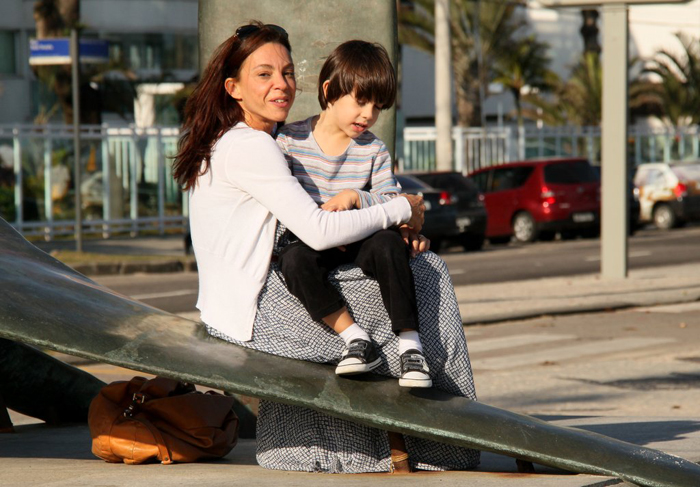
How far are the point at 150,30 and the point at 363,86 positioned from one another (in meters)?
30.3

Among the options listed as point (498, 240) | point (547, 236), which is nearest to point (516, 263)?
point (547, 236)

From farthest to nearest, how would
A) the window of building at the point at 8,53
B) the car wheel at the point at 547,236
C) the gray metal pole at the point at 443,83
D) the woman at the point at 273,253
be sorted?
the window of building at the point at 8,53, the gray metal pole at the point at 443,83, the car wheel at the point at 547,236, the woman at the point at 273,253

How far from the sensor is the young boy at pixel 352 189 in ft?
13.5

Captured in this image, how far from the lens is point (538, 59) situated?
1549 inches

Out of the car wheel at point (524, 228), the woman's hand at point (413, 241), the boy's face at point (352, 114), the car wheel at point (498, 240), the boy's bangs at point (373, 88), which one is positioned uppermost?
the boy's bangs at point (373, 88)

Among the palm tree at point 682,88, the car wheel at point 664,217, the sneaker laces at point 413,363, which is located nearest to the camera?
the sneaker laces at point 413,363

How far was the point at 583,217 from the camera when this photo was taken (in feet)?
82.3

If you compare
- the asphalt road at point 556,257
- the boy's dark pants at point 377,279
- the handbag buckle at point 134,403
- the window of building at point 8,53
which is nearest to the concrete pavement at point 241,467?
the handbag buckle at point 134,403

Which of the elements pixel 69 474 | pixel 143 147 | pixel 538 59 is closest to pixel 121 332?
pixel 69 474

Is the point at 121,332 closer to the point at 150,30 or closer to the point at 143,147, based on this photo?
the point at 143,147

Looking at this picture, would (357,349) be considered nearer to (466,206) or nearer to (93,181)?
(466,206)

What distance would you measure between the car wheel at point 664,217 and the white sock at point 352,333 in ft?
79.7

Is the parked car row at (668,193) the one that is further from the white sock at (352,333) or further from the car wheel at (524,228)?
the white sock at (352,333)

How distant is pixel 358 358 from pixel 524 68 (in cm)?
3612
